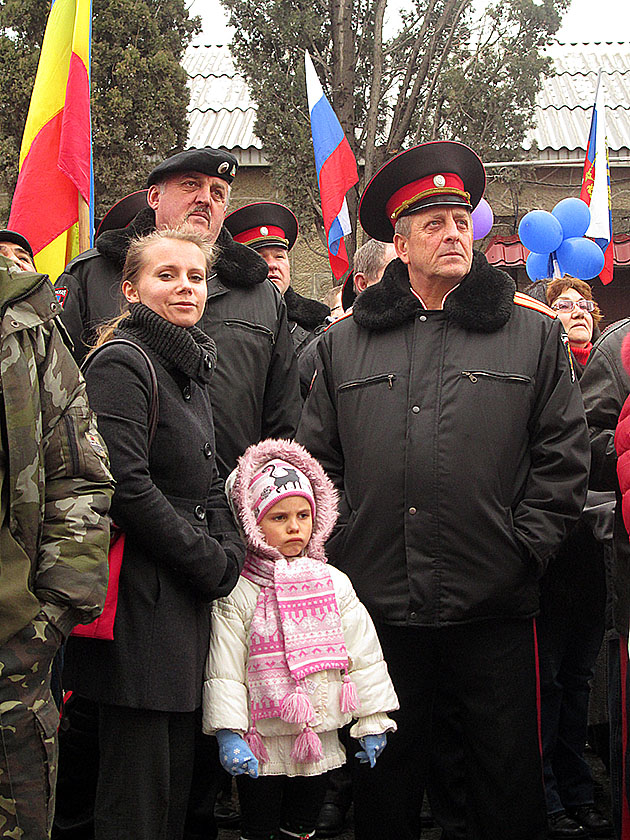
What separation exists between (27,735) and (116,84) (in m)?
7.85

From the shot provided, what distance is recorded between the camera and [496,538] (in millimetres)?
2795

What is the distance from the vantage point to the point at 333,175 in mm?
6277

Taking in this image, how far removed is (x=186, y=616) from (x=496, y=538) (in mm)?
964

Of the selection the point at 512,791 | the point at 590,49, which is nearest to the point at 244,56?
the point at 512,791

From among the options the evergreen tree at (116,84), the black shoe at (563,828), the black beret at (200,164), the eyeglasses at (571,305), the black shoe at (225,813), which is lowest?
the black shoe at (563,828)

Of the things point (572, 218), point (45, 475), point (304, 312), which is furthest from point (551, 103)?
point (45, 475)

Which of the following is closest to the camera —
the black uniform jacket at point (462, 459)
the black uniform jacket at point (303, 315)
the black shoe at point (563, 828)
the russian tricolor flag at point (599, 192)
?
the black uniform jacket at point (462, 459)

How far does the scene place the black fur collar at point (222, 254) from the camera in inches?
127

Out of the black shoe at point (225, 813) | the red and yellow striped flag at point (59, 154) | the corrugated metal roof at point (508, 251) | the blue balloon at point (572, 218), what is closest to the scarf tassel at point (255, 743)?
the black shoe at point (225, 813)

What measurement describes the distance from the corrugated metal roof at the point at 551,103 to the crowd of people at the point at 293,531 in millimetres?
6860

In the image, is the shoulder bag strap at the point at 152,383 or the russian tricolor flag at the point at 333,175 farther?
the russian tricolor flag at the point at 333,175

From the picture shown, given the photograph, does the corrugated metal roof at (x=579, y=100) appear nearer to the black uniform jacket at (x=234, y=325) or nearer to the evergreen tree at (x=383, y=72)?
the evergreen tree at (x=383, y=72)

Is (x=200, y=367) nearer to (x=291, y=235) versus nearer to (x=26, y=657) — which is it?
(x=26, y=657)

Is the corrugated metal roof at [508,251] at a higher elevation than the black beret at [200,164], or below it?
higher
